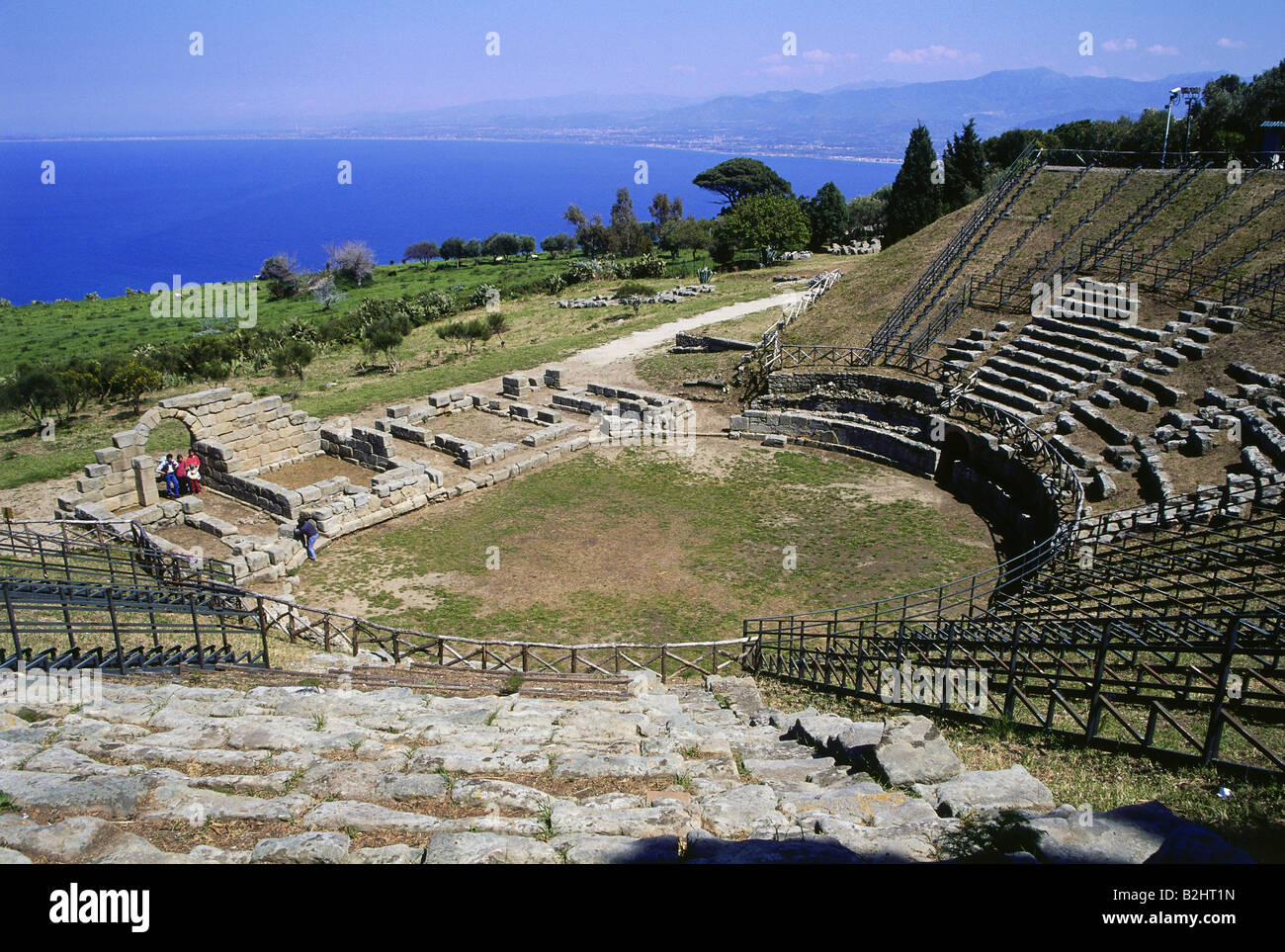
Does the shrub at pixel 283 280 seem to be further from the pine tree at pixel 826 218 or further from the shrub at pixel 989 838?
→ the shrub at pixel 989 838

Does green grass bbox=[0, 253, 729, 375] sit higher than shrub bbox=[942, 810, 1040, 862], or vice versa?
green grass bbox=[0, 253, 729, 375]

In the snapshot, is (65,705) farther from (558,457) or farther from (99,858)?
(558,457)

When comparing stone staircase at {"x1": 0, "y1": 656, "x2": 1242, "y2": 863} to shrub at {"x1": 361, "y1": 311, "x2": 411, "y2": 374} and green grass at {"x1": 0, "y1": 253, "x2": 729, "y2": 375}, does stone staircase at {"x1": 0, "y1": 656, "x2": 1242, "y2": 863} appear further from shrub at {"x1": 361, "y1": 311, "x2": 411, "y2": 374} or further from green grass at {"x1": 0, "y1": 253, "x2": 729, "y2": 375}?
green grass at {"x1": 0, "y1": 253, "x2": 729, "y2": 375}

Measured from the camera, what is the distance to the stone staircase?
19.5 feet

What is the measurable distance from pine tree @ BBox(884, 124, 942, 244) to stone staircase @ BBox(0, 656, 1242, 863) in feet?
180

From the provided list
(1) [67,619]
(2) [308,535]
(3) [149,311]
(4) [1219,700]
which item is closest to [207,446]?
(2) [308,535]

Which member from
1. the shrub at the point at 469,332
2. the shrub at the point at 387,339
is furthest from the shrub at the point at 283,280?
the shrub at the point at 469,332

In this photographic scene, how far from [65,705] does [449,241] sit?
10916cm

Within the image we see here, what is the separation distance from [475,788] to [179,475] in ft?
66.2

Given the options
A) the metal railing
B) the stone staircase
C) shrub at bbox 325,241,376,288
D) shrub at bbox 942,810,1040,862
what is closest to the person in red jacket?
the metal railing

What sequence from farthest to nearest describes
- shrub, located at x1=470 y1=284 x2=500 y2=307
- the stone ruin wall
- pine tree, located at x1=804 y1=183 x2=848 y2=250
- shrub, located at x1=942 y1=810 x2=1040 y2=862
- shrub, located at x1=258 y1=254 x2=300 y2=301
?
shrub, located at x1=258 y1=254 x2=300 y2=301 < pine tree, located at x1=804 y1=183 x2=848 y2=250 < shrub, located at x1=470 y1=284 x2=500 y2=307 < the stone ruin wall < shrub, located at x1=942 y1=810 x2=1040 y2=862

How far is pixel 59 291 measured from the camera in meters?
135

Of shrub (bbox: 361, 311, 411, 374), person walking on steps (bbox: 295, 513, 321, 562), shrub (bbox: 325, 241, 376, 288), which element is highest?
shrub (bbox: 325, 241, 376, 288)

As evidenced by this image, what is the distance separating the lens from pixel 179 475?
23656 mm
